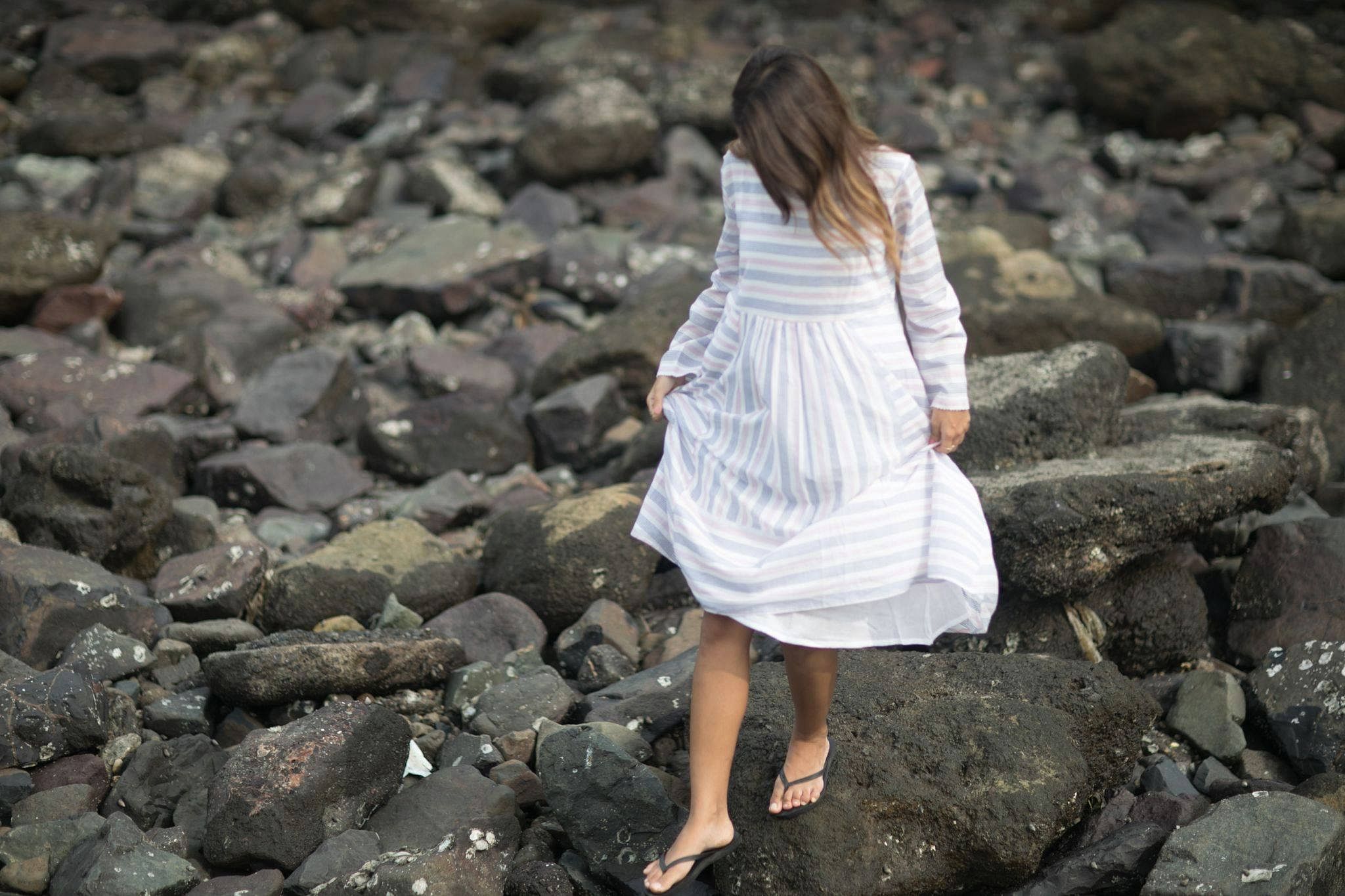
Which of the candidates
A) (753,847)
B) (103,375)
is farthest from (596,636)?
(103,375)

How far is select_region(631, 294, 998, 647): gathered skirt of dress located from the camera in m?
2.65

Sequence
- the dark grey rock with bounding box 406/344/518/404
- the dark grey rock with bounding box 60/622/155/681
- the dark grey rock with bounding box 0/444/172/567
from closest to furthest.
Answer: the dark grey rock with bounding box 60/622/155/681 < the dark grey rock with bounding box 0/444/172/567 < the dark grey rock with bounding box 406/344/518/404

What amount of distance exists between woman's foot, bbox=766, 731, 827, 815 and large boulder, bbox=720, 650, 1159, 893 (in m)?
0.05

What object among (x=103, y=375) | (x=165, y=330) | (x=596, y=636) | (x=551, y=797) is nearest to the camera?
(x=551, y=797)

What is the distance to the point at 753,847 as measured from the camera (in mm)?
2973

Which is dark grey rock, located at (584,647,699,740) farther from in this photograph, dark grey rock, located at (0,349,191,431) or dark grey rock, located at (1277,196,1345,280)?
dark grey rock, located at (1277,196,1345,280)

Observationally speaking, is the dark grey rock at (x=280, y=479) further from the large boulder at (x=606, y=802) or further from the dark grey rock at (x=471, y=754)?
the large boulder at (x=606, y=802)

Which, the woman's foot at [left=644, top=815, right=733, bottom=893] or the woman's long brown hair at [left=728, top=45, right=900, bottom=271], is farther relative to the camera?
the woman's foot at [left=644, top=815, right=733, bottom=893]

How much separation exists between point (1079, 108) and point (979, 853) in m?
10.3

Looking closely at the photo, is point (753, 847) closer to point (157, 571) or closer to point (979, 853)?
point (979, 853)

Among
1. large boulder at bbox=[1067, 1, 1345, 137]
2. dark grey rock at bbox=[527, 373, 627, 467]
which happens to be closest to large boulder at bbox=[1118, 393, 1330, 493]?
dark grey rock at bbox=[527, 373, 627, 467]

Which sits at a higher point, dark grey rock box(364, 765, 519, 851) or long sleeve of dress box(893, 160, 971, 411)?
long sleeve of dress box(893, 160, 971, 411)

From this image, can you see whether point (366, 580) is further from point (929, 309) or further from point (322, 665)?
point (929, 309)

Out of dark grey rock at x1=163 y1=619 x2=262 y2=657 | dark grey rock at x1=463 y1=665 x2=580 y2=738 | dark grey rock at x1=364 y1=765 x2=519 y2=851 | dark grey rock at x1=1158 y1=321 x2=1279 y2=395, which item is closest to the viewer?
dark grey rock at x1=364 y1=765 x2=519 y2=851
